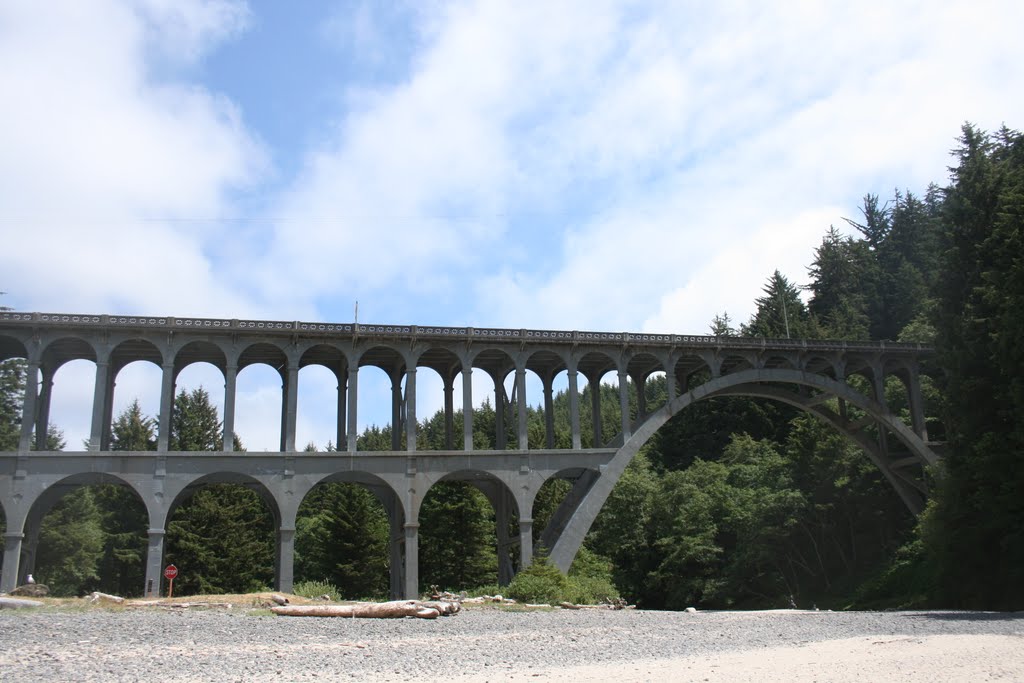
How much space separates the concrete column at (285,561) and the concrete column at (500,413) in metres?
11.4

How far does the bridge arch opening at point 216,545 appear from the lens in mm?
56250

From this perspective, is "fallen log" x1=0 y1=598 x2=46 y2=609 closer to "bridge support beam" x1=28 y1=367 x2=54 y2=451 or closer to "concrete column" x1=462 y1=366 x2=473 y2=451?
"bridge support beam" x1=28 y1=367 x2=54 y2=451

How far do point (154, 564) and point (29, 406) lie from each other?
8.76 meters

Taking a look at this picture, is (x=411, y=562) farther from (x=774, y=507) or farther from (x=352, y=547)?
(x=352, y=547)

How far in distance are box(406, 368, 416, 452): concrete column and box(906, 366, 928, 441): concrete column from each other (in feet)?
99.3

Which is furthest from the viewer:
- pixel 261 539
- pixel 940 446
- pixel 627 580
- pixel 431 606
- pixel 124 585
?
pixel 261 539

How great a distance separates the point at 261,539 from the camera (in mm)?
67125

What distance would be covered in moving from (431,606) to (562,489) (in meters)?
42.2

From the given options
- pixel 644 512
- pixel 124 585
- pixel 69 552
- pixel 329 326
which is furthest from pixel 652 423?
pixel 124 585

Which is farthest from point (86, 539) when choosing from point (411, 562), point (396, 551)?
point (411, 562)

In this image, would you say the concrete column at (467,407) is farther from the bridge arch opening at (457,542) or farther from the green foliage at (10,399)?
the green foliage at (10,399)

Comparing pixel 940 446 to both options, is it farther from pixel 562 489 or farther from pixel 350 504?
pixel 350 504

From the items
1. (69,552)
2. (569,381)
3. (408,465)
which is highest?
(569,381)

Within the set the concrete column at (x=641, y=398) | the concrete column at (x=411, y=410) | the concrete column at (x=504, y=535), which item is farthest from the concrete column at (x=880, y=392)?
the concrete column at (x=411, y=410)
